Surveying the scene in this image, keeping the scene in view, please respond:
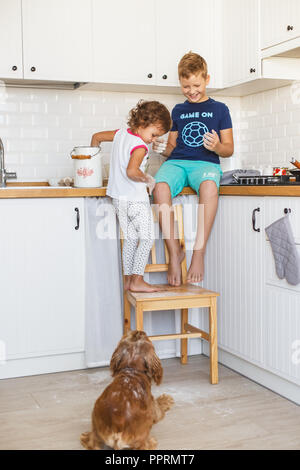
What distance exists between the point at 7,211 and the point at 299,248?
Result: 4.57 ft

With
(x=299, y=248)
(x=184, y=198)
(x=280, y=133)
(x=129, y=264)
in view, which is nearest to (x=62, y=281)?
(x=129, y=264)

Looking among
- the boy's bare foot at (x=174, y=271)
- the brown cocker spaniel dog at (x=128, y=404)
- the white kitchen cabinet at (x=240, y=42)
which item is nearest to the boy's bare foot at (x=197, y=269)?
the boy's bare foot at (x=174, y=271)

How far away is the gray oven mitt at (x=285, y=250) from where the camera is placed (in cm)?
245

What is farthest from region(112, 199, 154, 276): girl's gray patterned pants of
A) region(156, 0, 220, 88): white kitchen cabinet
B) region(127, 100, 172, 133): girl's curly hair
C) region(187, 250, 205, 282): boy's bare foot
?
region(156, 0, 220, 88): white kitchen cabinet

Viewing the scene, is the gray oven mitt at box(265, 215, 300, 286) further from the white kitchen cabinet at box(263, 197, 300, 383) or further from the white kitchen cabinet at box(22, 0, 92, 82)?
the white kitchen cabinet at box(22, 0, 92, 82)

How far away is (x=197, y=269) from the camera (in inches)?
122

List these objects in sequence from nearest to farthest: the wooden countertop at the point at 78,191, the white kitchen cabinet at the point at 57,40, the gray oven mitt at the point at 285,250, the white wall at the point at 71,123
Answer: the gray oven mitt at the point at 285,250 → the wooden countertop at the point at 78,191 → the white kitchen cabinet at the point at 57,40 → the white wall at the point at 71,123

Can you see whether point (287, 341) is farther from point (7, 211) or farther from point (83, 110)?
point (83, 110)

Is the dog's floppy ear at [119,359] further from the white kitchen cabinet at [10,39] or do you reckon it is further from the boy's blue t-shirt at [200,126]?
the white kitchen cabinet at [10,39]

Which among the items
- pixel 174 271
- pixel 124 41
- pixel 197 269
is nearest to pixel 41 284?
pixel 174 271

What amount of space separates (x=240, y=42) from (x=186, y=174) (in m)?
0.91

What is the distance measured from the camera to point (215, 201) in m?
3.06

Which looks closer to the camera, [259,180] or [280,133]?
[259,180]

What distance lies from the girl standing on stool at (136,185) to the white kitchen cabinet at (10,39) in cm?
76
